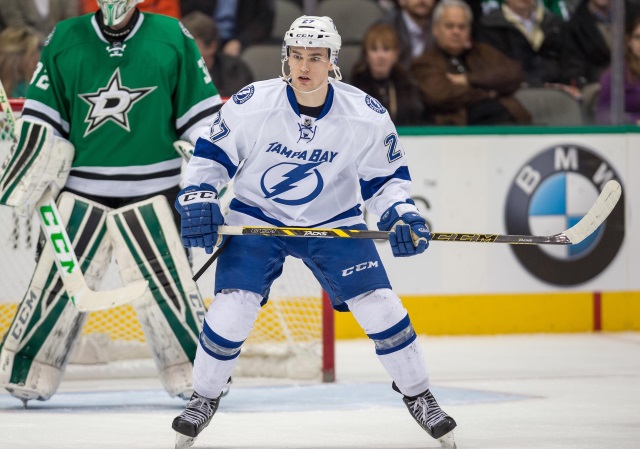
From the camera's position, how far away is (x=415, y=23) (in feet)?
20.0

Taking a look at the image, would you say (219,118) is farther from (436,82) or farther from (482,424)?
(436,82)

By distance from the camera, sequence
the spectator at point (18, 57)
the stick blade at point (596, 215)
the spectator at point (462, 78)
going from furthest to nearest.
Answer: the spectator at point (462, 78) < the spectator at point (18, 57) < the stick blade at point (596, 215)

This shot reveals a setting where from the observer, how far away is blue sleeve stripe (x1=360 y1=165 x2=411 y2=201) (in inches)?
139

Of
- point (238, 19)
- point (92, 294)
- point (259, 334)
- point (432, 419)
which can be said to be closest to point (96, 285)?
point (92, 294)

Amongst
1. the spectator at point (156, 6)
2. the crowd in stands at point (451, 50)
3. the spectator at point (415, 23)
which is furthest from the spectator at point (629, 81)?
the spectator at point (156, 6)

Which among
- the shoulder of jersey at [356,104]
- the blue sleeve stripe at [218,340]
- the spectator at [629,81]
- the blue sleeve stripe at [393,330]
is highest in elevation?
the shoulder of jersey at [356,104]

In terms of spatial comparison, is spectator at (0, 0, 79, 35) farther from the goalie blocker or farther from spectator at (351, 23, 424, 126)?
the goalie blocker

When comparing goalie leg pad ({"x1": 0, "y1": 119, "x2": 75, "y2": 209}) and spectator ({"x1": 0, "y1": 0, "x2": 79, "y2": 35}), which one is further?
spectator ({"x1": 0, "y1": 0, "x2": 79, "y2": 35})

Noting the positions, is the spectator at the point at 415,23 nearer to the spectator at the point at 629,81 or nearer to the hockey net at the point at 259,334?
the spectator at the point at 629,81

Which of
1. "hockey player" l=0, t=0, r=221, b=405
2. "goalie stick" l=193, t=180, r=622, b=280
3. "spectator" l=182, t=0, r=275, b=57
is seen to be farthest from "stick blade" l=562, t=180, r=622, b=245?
"spectator" l=182, t=0, r=275, b=57

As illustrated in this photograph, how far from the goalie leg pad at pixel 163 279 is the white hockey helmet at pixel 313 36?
97 cm

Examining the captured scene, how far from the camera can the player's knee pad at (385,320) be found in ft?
11.1

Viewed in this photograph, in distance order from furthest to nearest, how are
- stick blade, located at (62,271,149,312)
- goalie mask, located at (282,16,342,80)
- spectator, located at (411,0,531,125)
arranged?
spectator, located at (411,0,531,125) < stick blade, located at (62,271,149,312) < goalie mask, located at (282,16,342,80)

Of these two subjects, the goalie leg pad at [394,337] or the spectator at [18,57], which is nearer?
the goalie leg pad at [394,337]
